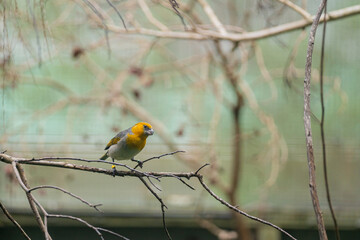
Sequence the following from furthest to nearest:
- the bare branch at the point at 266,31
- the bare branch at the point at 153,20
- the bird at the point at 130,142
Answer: the bare branch at the point at 153,20 → the bare branch at the point at 266,31 → the bird at the point at 130,142

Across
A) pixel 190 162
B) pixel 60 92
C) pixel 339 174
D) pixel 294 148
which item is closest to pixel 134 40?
pixel 60 92

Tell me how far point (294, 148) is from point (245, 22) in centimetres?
113

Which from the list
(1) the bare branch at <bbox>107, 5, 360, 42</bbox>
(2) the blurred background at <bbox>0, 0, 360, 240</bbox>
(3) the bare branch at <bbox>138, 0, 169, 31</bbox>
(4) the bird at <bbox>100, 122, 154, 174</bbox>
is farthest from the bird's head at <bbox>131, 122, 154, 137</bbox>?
(2) the blurred background at <bbox>0, 0, 360, 240</bbox>

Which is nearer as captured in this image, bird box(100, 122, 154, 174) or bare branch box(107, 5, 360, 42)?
bird box(100, 122, 154, 174)

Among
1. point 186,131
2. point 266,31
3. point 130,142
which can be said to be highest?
point 266,31

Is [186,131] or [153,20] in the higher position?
[153,20]

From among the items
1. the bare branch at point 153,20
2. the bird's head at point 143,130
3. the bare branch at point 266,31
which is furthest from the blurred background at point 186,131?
the bird's head at point 143,130

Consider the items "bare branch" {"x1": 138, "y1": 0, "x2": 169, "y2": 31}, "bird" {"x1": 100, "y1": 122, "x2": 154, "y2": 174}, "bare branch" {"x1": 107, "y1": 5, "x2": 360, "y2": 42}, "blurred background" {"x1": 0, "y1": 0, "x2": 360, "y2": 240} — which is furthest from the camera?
"blurred background" {"x1": 0, "y1": 0, "x2": 360, "y2": 240}

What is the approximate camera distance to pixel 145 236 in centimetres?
461

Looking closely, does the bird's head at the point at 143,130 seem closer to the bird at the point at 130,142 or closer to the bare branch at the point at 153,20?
the bird at the point at 130,142

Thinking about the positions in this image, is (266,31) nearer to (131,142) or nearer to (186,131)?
(131,142)

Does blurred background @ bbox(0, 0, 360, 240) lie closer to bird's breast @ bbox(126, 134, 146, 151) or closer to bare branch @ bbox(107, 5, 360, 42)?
bare branch @ bbox(107, 5, 360, 42)

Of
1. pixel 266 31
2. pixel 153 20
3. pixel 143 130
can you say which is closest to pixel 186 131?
pixel 153 20

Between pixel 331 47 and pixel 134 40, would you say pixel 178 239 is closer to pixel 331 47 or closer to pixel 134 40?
pixel 134 40
